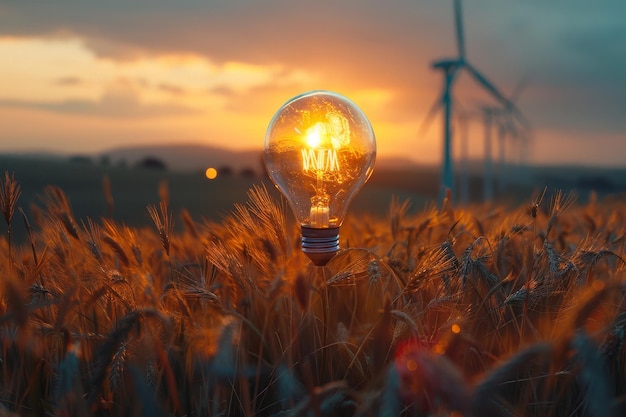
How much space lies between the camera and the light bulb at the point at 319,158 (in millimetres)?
3455

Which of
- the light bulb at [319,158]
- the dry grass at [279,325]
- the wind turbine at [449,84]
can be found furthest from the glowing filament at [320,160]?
the wind turbine at [449,84]

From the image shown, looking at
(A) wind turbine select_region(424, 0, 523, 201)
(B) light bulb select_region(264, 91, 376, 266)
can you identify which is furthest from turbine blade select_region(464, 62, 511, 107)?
(B) light bulb select_region(264, 91, 376, 266)

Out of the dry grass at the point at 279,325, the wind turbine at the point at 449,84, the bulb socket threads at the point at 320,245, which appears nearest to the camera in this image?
the dry grass at the point at 279,325

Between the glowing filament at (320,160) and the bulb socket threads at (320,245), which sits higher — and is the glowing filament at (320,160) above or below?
above

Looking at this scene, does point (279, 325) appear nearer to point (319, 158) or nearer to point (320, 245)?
point (320, 245)

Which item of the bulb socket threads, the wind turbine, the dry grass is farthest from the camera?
the wind turbine

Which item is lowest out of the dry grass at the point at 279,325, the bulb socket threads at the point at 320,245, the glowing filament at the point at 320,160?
the dry grass at the point at 279,325

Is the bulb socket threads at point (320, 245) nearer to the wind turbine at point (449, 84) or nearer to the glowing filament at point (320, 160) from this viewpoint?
the glowing filament at point (320, 160)

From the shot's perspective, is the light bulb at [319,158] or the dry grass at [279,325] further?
the light bulb at [319,158]

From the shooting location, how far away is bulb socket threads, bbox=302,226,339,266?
133 inches

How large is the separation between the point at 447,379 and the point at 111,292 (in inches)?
77.2

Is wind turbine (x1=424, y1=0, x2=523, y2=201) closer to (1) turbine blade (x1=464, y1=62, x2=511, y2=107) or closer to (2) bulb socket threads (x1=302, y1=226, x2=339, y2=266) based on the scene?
(1) turbine blade (x1=464, y1=62, x2=511, y2=107)

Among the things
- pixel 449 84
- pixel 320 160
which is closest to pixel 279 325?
→ pixel 320 160

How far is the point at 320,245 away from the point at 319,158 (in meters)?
0.55
